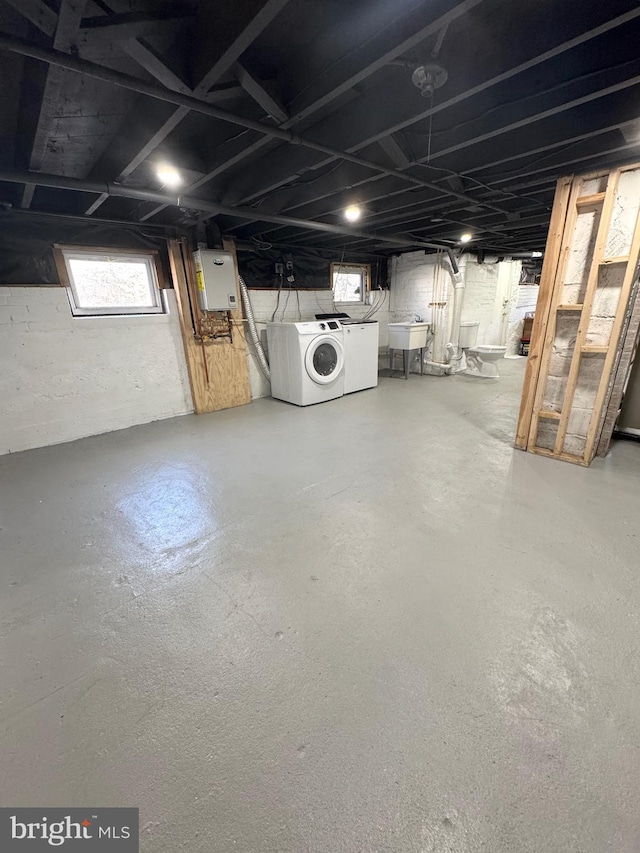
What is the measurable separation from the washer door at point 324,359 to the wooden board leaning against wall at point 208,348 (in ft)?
3.06

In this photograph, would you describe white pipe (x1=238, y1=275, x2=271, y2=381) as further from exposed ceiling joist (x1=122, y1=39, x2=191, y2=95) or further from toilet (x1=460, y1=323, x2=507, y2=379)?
toilet (x1=460, y1=323, x2=507, y2=379)

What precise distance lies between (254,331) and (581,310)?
345 centimetres

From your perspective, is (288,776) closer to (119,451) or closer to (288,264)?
(119,451)

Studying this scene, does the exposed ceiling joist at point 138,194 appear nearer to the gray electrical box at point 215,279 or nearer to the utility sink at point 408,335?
the gray electrical box at point 215,279

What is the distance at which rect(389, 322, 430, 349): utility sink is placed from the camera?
5477 millimetres

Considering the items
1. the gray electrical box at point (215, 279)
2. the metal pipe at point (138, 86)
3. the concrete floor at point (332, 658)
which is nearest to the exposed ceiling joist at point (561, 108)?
the metal pipe at point (138, 86)

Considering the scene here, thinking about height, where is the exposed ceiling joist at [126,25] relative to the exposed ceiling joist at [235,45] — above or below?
above

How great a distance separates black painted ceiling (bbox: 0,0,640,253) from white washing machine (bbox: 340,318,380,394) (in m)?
1.99

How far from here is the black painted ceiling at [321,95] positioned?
114cm

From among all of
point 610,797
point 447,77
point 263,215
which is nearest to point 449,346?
point 263,215

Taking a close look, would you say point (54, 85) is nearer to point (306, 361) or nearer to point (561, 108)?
point (561, 108)

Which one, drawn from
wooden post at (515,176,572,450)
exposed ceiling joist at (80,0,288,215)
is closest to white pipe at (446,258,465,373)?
wooden post at (515,176,572,450)

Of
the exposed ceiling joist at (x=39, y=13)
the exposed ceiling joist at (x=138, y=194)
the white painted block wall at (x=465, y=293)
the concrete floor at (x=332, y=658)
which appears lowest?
the concrete floor at (x=332, y=658)

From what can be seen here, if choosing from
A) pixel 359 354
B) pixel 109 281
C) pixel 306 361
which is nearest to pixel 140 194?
pixel 109 281
